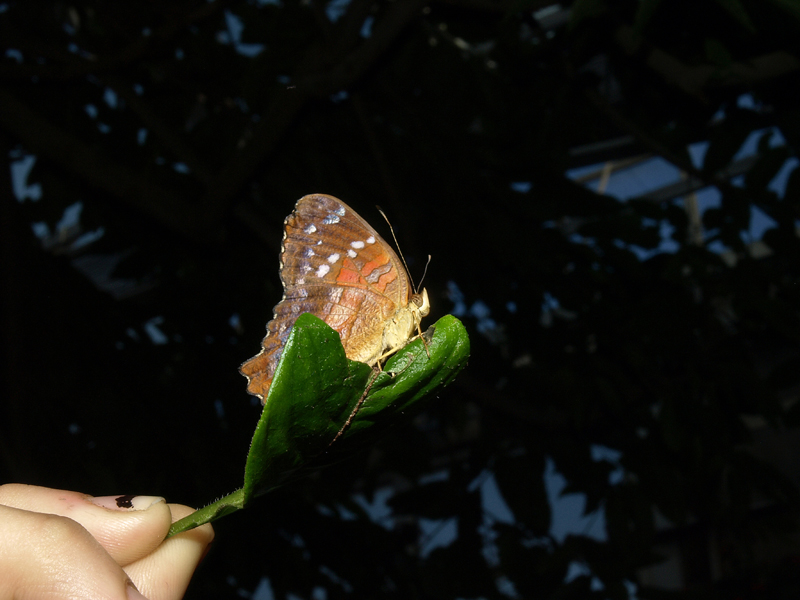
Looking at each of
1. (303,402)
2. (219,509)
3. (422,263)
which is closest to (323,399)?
(303,402)

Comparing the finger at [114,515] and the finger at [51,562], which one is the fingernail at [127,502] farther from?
the finger at [51,562]

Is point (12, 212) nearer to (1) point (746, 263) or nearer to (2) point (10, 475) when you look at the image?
(2) point (10, 475)

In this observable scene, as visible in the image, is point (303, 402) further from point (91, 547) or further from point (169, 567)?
point (169, 567)

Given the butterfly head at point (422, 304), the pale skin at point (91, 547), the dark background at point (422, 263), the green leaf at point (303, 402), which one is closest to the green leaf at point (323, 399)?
the green leaf at point (303, 402)

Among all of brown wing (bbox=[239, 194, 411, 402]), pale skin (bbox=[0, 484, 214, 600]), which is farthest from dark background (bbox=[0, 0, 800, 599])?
pale skin (bbox=[0, 484, 214, 600])

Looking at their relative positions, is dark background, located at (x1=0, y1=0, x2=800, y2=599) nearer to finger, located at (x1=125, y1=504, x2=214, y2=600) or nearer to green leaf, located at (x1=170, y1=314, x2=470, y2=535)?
finger, located at (x1=125, y1=504, x2=214, y2=600)

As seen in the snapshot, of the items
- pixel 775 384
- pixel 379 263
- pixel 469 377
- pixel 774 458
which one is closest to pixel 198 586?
pixel 469 377
